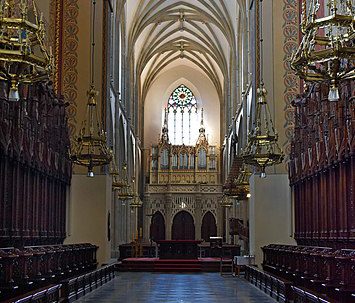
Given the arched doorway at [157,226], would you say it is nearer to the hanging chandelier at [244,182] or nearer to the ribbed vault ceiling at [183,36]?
the ribbed vault ceiling at [183,36]

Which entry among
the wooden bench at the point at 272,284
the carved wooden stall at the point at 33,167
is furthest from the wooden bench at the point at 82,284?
the wooden bench at the point at 272,284

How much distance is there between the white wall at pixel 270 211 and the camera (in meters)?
22.8

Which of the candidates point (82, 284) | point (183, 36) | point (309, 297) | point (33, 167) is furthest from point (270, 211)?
point (183, 36)

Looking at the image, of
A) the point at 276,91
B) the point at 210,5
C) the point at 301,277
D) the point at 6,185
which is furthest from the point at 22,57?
the point at 210,5

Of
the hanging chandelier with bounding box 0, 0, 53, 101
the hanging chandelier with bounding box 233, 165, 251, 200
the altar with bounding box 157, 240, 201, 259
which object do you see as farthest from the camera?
the altar with bounding box 157, 240, 201, 259

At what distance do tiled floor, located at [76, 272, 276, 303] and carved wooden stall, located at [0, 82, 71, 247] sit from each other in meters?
2.29

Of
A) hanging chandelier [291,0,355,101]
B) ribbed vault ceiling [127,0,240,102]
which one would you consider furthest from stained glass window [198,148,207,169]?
hanging chandelier [291,0,355,101]

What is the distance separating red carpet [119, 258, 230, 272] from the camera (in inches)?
1113

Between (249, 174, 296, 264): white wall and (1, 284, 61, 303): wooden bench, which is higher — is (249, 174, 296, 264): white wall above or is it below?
above

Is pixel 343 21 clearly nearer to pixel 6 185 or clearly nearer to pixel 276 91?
pixel 6 185

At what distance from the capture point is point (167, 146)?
4947 centimetres

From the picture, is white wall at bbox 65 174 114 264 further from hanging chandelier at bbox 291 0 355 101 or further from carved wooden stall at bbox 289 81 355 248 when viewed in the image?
hanging chandelier at bbox 291 0 355 101

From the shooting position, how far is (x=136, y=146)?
4419 cm

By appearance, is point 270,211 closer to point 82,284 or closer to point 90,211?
point 90,211
